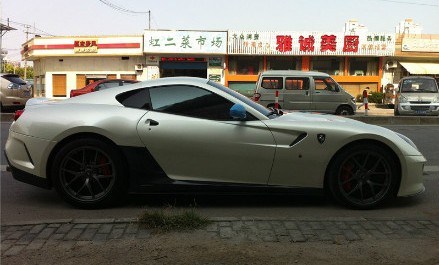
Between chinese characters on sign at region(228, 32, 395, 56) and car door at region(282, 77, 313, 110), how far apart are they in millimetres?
15384

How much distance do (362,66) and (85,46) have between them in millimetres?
19650

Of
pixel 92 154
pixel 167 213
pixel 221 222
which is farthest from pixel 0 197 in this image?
pixel 221 222

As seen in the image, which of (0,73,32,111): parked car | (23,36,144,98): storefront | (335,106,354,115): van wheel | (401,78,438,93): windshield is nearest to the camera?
(0,73,32,111): parked car

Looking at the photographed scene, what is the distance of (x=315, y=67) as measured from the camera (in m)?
31.1

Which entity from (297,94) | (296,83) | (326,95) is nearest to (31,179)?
(297,94)

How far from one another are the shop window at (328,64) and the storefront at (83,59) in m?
12.1

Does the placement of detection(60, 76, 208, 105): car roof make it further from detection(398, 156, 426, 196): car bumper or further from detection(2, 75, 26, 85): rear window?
detection(2, 75, 26, 85): rear window

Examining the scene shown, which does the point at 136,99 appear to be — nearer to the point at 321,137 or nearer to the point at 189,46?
the point at 321,137

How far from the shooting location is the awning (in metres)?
29.8

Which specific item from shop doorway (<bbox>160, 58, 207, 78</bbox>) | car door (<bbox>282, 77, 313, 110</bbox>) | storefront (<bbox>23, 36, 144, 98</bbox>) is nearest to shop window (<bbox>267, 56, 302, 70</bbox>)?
shop doorway (<bbox>160, 58, 207, 78</bbox>)

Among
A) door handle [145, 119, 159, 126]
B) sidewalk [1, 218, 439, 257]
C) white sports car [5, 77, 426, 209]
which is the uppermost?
door handle [145, 119, 159, 126]

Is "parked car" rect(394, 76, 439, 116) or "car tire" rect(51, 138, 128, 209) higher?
"parked car" rect(394, 76, 439, 116)

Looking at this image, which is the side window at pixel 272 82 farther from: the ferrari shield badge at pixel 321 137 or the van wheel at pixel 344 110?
the ferrari shield badge at pixel 321 137

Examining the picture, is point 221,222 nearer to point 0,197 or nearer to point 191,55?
point 0,197
